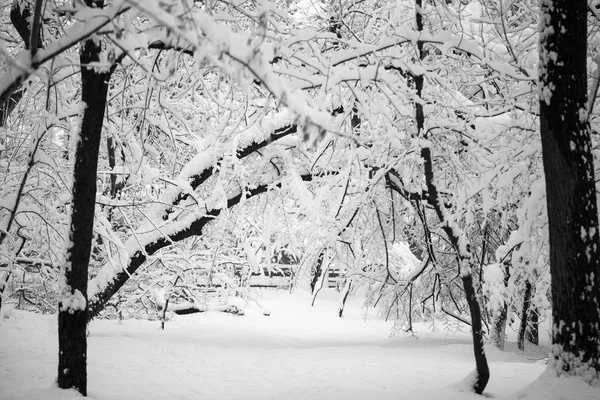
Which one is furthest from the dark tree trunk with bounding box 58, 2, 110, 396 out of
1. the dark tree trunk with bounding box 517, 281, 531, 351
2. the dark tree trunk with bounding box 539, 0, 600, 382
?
the dark tree trunk with bounding box 517, 281, 531, 351

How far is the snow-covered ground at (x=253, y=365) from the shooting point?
612 centimetres

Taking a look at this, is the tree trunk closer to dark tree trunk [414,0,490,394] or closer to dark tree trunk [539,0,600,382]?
dark tree trunk [414,0,490,394]

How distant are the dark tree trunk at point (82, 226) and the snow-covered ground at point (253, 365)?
464 millimetres

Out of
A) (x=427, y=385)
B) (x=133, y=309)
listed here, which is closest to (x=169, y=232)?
(x=427, y=385)

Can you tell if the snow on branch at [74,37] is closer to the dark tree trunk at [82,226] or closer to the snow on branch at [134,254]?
the dark tree trunk at [82,226]

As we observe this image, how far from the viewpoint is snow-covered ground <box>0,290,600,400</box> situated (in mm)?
6121

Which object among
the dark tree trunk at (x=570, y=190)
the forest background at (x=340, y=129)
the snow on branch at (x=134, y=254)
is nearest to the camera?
the forest background at (x=340, y=129)

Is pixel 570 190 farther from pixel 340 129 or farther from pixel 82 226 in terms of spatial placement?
pixel 82 226

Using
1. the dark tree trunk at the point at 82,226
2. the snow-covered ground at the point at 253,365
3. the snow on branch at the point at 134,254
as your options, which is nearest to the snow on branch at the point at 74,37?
the dark tree trunk at the point at 82,226

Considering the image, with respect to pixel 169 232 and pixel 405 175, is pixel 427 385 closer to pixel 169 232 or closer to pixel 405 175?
pixel 405 175

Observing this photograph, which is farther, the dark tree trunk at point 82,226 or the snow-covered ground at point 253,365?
the snow-covered ground at point 253,365

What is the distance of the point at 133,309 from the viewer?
1432 centimetres

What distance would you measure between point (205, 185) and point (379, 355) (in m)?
5.26

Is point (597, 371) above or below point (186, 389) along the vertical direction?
above
